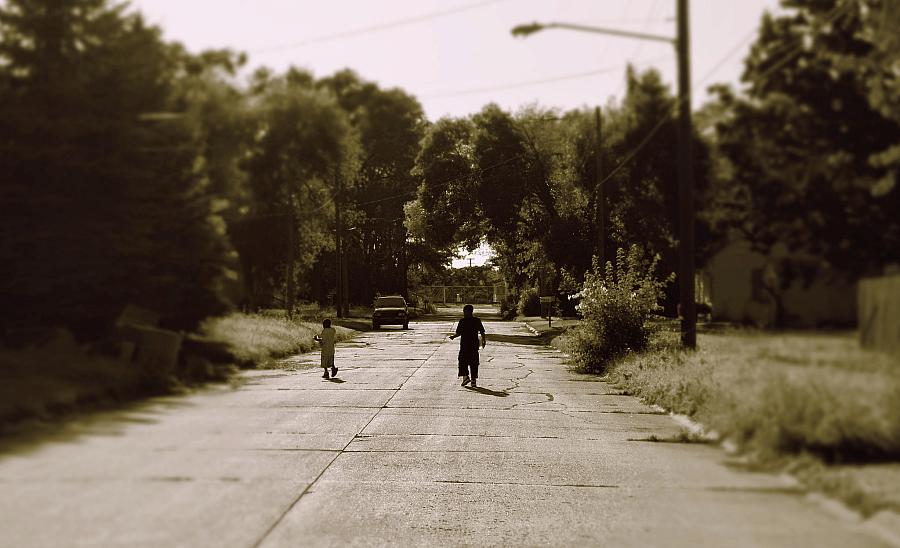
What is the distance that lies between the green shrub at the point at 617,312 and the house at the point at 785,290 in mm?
16956

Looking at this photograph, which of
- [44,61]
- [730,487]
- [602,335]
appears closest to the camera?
[44,61]

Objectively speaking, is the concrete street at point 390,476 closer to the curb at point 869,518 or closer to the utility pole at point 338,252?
the curb at point 869,518

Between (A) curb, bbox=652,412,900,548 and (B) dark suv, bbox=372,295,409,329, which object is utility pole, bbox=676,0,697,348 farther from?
(B) dark suv, bbox=372,295,409,329

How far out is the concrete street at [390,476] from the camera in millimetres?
2465

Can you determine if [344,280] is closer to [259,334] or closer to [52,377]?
[259,334]

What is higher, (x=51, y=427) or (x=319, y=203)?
(x=319, y=203)

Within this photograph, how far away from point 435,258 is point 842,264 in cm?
151

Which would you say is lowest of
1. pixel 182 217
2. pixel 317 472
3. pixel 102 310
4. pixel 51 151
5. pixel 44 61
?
pixel 317 472

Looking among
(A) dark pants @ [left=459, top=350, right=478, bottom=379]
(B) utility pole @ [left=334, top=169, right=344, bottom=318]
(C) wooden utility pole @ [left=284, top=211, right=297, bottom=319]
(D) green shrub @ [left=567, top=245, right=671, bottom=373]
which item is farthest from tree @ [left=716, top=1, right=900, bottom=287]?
(D) green shrub @ [left=567, top=245, right=671, bottom=373]

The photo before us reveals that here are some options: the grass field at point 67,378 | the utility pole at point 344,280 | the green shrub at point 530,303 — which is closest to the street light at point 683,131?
the utility pole at point 344,280

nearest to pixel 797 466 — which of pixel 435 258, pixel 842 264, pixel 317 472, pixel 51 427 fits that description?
pixel 842 264

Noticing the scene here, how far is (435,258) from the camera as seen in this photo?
3.43 m

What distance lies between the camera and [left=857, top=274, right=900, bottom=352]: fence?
239cm

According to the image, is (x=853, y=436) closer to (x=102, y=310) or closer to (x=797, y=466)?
(x=797, y=466)
